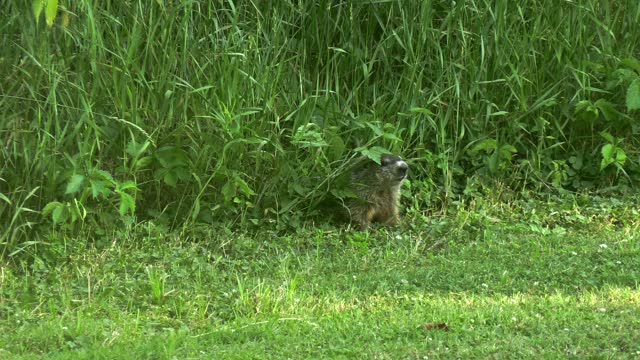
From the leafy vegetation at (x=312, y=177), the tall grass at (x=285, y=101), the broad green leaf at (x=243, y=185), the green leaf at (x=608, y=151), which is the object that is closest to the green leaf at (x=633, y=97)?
the leafy vegetation at (x=312, y=177)

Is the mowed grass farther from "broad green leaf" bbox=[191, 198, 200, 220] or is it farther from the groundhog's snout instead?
the groundhog's snout

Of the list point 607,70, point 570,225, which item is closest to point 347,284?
point 570,225

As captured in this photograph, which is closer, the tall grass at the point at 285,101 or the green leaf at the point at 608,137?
the tall grass at the point at 285,101

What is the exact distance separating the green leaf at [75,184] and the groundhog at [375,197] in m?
1.88

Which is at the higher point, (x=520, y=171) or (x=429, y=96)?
(x=429, y=96)

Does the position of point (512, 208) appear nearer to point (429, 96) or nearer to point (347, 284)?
point (429, 96)

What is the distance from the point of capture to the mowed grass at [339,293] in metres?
4.85

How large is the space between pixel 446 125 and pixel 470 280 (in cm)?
203

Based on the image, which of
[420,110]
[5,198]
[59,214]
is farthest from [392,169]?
[5,198]

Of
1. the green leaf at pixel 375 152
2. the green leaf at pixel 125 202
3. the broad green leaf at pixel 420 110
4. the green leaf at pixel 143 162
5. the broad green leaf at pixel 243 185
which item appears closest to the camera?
the green leaf at pixel 125 202

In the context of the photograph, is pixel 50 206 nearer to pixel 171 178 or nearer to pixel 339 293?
pixel 171 178

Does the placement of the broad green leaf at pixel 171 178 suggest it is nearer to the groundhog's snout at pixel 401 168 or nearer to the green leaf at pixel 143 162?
the green leaf at pixel 143 162

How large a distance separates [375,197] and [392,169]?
257 millimetres

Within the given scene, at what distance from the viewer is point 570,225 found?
7.41m
